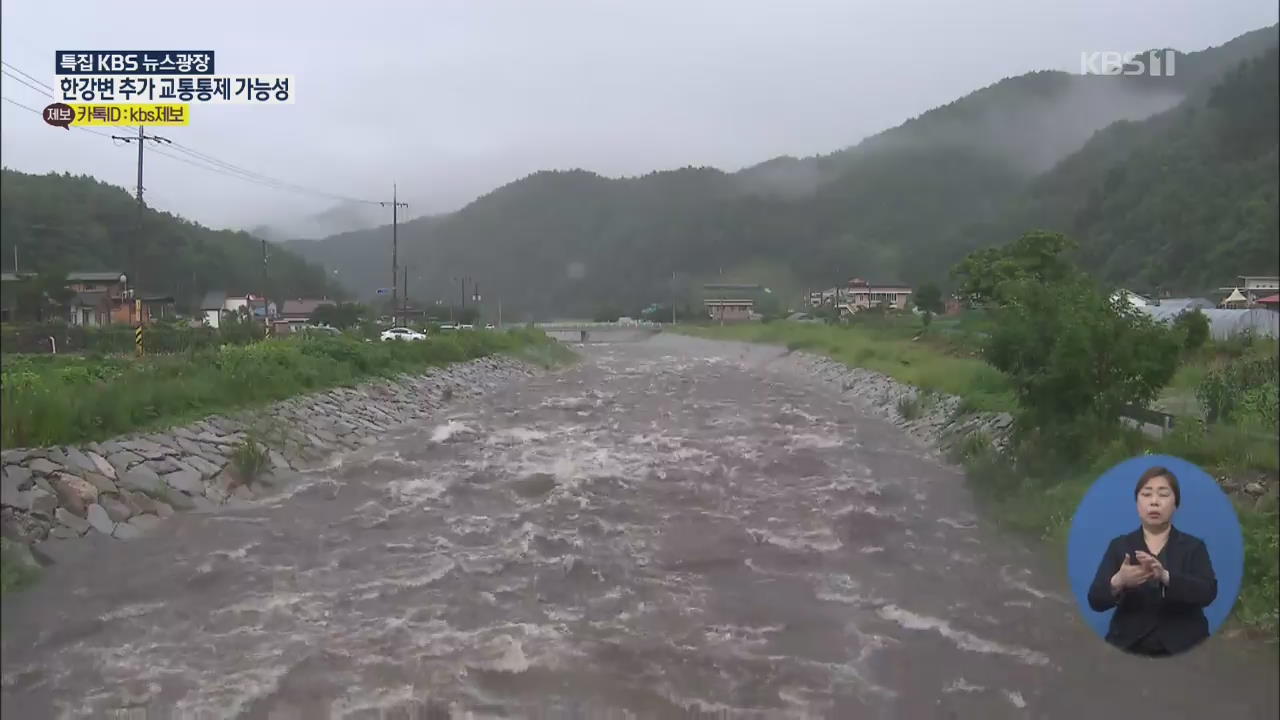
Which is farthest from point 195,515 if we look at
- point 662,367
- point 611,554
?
point 662,367

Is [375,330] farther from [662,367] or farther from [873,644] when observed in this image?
[873,644]

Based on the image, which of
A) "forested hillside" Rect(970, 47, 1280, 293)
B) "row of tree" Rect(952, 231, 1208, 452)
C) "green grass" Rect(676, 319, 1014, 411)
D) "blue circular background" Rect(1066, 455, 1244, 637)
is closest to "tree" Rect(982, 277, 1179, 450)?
"row of tree" Rect(952, 231, 1208, 452)

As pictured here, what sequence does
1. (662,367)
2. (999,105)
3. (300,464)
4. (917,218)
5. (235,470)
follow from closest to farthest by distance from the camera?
(235,470) < (300,464) < (999,105) < (917,218) < (662,367)

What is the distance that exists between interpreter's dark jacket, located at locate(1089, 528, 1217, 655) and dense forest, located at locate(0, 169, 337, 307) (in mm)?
5325

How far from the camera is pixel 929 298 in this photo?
29469 mm

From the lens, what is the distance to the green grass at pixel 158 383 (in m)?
6.91

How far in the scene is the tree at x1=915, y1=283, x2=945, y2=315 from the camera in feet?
94.0

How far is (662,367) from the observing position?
114 feet

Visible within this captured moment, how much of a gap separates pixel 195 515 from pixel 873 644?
6643mm

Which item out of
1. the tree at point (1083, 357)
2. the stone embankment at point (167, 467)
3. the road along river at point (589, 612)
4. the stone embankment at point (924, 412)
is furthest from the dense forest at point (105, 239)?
the stone embankment at point (924, 412)

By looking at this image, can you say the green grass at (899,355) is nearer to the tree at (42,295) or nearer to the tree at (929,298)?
the tree at (929,298)

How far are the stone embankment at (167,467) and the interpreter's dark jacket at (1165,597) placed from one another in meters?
6.37

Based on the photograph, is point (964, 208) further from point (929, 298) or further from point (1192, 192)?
point (1192, 192)

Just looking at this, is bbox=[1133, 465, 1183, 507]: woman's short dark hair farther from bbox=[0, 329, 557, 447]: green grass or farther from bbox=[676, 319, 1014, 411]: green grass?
bbox=[676, 319, 1014, 411]: green grass
